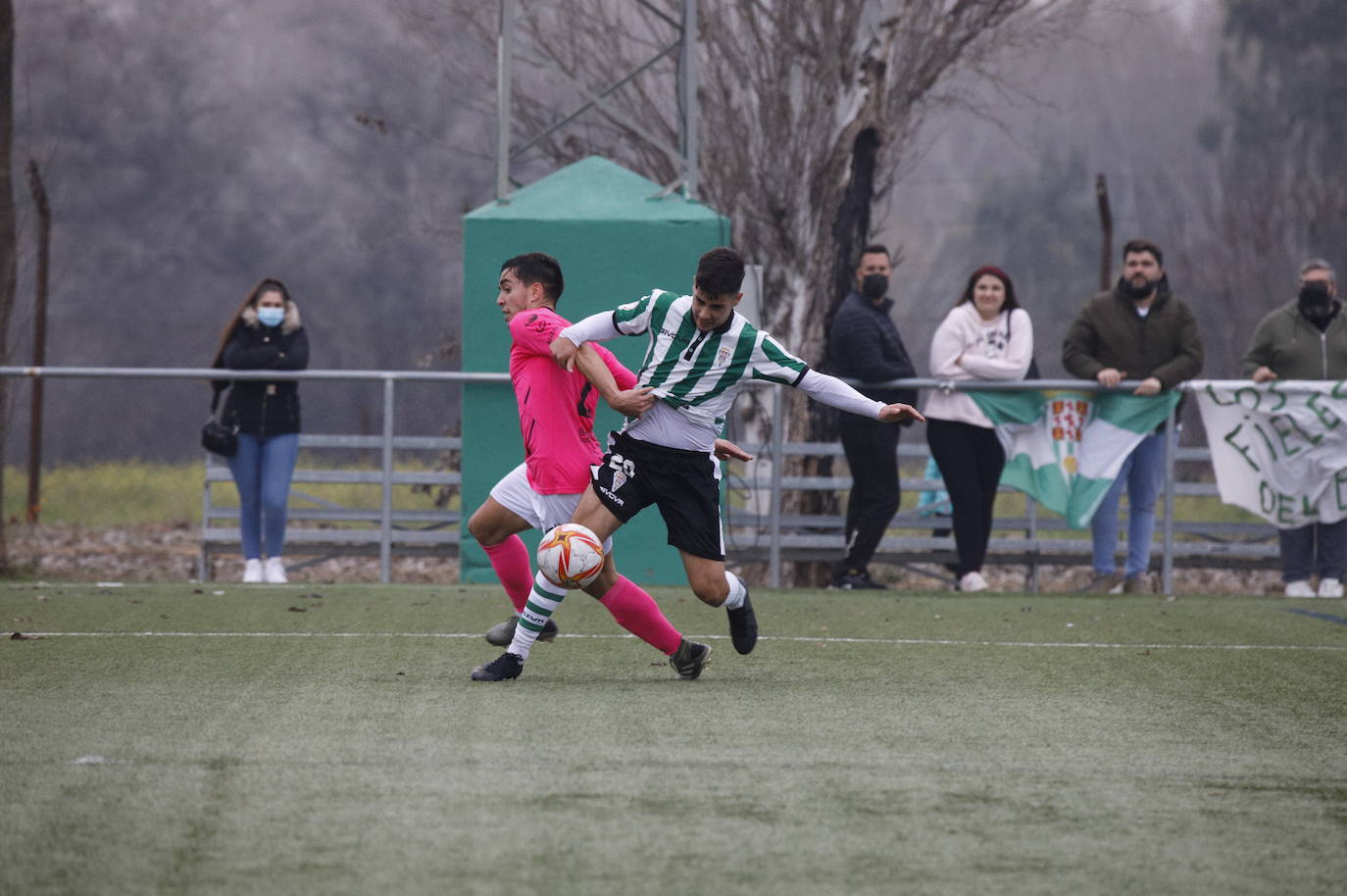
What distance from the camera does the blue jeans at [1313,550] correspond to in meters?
10.1

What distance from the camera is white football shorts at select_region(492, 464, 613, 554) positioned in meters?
6.37

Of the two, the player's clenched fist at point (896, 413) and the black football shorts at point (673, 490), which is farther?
the black football shorts at point (673, 490)

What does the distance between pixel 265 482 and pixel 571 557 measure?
4720mm

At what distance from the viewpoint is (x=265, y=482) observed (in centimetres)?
983

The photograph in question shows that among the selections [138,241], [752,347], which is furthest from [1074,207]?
[752,347]

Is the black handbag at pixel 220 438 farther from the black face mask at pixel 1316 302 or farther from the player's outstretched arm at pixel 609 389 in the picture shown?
the black face mask at pixel 1316 302

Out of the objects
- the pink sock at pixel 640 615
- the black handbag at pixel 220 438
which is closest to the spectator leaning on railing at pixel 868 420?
the black handbag at pixel 220 438

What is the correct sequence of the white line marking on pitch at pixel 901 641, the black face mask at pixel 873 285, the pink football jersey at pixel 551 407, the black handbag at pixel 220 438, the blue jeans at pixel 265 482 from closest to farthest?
the pink football jersey at pixel 551 407 < the white line marking on pitch at pixel 901 641 < the black handbag at pixel 220 438 < the blue jeans at pixel 265 482 < the black face mask at pixel 873 285

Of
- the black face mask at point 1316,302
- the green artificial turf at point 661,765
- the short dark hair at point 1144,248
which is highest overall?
the short dark hair at point 1144,248

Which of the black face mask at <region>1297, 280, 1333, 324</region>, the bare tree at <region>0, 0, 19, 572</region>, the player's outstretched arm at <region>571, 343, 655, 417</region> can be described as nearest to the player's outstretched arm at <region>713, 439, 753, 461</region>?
the player's outstretched arm at <region>571, 343, 655, 417</region>

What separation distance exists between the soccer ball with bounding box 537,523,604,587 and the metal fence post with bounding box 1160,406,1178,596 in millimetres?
5447

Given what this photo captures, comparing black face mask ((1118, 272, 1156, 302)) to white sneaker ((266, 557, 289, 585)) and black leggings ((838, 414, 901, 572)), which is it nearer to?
black leggings ((838, 414, 901, 572))

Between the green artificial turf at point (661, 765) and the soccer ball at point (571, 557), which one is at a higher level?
the soccer ball at point (571, 557)

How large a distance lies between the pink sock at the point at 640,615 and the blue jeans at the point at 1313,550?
5.54 m
